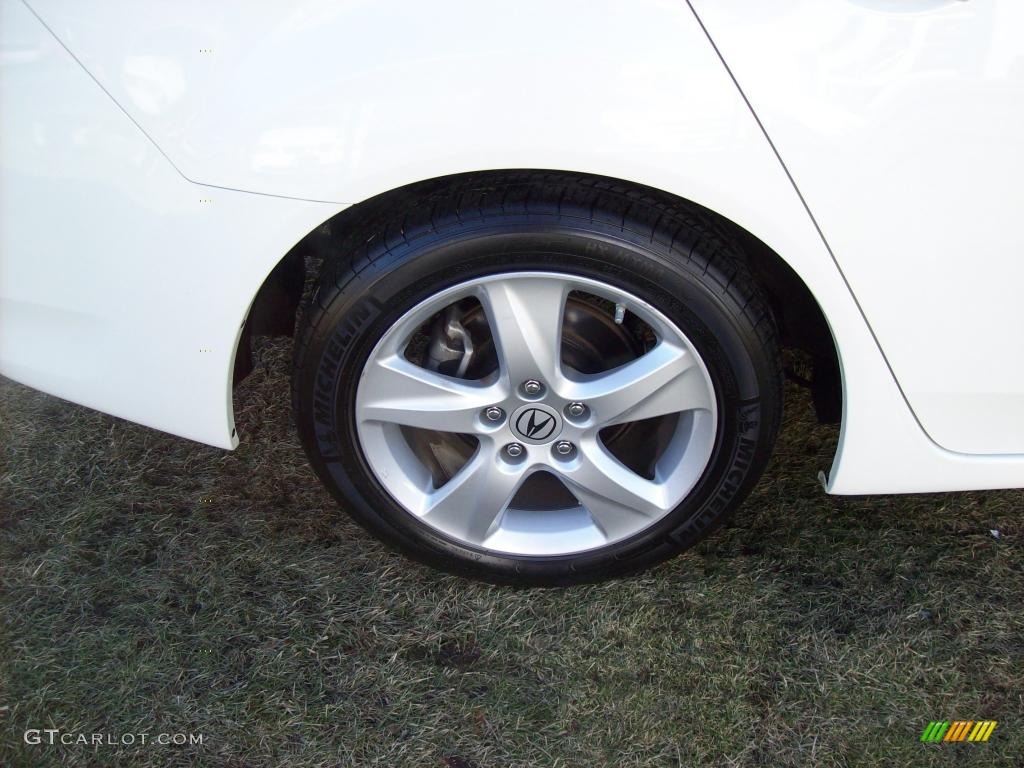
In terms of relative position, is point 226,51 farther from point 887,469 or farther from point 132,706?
point 887,469

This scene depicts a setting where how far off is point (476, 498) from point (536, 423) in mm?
218

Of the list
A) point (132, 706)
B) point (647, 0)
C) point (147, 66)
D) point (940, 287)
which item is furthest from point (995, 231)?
point (132, 706)

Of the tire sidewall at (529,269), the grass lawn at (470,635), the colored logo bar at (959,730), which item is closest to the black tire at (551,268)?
the tire sidewall at (529,269)

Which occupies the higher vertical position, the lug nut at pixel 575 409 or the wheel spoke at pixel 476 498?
the lug nut at pixel 575 409

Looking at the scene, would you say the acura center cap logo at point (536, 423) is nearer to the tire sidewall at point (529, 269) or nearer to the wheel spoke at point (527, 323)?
the wheel spoke at point (527, 323)

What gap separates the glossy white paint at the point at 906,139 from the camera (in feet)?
4.27

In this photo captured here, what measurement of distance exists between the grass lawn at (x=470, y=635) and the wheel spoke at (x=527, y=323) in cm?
57

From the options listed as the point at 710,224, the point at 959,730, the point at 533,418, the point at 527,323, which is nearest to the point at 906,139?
the point at 710,224

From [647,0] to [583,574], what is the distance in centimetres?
115

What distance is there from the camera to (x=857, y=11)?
1299 mm

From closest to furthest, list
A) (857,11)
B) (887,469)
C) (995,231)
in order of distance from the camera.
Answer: (857,11), (995,231), (887,469)

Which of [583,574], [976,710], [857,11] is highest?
[857,11]

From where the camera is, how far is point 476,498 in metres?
1.83

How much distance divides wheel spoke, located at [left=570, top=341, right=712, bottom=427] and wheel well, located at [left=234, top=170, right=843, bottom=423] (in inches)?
9.8
